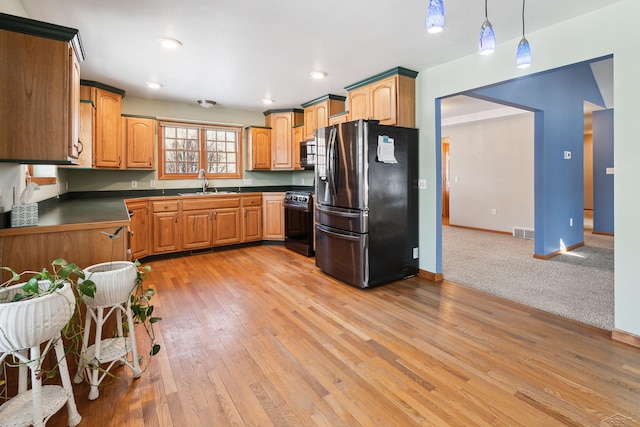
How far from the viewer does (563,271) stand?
3.89 metres

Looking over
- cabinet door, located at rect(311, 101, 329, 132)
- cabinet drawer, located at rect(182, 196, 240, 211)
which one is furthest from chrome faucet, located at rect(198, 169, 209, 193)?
cabinet door, located at rect(311, 101, 329, 132)

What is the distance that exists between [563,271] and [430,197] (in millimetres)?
1932

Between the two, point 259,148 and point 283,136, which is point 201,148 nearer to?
point 259,148

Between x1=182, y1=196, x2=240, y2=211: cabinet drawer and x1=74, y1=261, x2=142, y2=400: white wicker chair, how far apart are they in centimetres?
289

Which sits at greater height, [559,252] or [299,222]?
[299,222]

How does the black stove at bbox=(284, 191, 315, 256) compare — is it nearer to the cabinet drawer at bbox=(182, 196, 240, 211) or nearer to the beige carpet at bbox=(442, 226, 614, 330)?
the cabinet drawer at bbox=(182, 196, 240, 211)

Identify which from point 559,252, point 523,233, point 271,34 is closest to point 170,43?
point 271,34

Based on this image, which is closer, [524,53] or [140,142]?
[524,53]

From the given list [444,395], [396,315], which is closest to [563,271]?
[396,315]

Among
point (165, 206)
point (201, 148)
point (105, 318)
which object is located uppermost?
point (201, 148)

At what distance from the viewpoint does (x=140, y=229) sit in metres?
4.22

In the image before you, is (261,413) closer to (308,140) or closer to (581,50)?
(581,50)

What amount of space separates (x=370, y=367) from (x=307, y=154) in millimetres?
3591

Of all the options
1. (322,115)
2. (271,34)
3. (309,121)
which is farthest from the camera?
(309,121)
